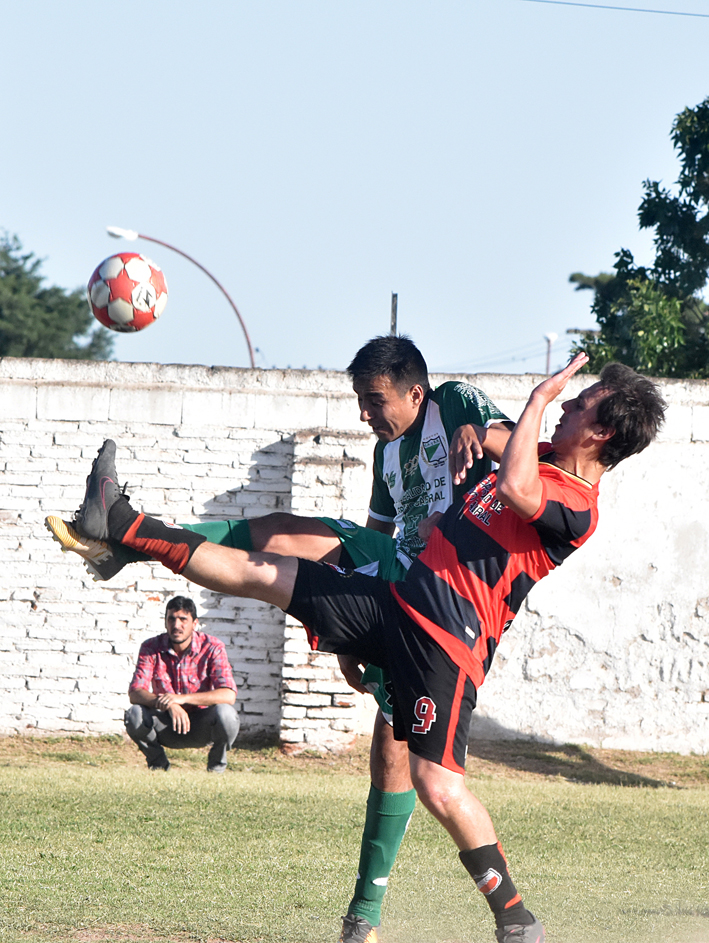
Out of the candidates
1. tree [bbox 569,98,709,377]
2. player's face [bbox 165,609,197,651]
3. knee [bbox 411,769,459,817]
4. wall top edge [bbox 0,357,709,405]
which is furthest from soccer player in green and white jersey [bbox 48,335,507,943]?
tree [bbox 569,98,709,377]

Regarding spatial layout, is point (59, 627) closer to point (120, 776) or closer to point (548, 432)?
point (120, 776)

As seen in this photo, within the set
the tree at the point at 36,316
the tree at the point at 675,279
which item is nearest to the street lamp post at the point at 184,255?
the tree at the point at 675,279

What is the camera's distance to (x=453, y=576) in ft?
12.2

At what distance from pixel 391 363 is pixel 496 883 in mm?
2057

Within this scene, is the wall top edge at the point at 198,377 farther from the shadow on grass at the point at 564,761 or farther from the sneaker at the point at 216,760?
the sneaker at the point at 216,760

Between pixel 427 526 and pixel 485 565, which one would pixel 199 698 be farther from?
pixel 485 565

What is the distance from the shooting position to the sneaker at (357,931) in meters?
3.97

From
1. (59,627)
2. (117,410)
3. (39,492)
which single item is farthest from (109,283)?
(59,627)

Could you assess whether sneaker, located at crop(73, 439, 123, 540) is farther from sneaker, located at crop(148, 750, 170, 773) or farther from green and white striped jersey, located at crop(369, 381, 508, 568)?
sneaker, located at crop(148, 750, 170, 773)

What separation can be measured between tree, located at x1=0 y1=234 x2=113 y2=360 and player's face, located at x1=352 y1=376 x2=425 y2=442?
123ft

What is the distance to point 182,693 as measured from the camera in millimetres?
8500

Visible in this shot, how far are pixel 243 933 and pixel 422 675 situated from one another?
4.50 feet

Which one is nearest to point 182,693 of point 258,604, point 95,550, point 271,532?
point 258,604

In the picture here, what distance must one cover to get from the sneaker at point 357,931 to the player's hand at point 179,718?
4.04 metres
